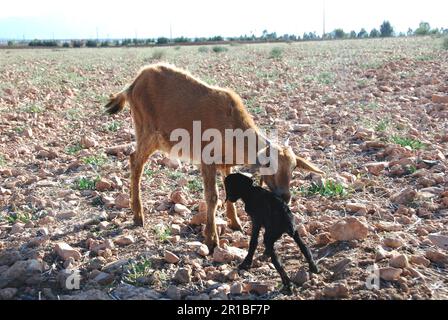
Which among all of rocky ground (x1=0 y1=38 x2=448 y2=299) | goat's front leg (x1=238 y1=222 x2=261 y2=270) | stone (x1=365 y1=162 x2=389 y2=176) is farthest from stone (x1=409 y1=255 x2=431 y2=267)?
stone (x1=365 y1=162 x2=389 y2=176)

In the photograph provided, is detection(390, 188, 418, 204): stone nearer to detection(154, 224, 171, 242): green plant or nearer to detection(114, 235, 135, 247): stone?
detection(154, 224, 171, 242): green plant

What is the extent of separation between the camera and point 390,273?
12.5ft

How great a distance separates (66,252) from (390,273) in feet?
8.88

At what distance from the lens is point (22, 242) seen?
4789 millimetres

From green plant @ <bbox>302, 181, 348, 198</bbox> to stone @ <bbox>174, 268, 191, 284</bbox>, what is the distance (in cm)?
229

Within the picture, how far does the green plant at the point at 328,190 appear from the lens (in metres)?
5.77

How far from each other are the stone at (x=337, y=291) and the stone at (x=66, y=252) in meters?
2.17

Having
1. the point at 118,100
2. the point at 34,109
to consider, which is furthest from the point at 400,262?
the point at 34,109

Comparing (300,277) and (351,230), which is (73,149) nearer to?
(351,230)

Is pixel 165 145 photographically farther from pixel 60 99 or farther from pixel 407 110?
pixel 60 99

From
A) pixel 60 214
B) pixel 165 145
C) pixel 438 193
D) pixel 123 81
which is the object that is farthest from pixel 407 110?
pixel 123 81

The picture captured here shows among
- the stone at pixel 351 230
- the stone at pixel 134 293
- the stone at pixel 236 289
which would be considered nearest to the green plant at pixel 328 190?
the stone at pixel 351 230

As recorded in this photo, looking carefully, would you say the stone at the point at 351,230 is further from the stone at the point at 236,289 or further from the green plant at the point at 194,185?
the green plant at the point at 194,185

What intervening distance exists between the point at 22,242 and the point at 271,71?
605 inches
